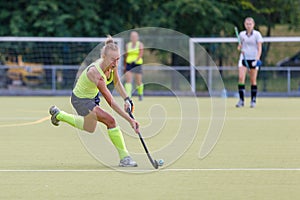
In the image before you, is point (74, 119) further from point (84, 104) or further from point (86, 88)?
point (86, 88)

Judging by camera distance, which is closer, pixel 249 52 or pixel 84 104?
pixel 84 104

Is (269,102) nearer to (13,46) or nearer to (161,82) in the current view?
(161,82)

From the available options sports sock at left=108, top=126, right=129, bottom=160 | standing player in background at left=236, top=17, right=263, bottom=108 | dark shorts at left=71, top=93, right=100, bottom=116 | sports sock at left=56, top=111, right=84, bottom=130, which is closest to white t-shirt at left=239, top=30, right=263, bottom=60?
Answer: standing player in background at left=236, top=17, right=263, bottom=108

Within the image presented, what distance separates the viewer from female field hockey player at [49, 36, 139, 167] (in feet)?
31.2

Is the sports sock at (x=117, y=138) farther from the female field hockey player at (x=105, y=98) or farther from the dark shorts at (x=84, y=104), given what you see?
the dark shorts at (x=84, y=104)

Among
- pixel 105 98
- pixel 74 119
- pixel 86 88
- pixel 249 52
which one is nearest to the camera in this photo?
pixel 105 98

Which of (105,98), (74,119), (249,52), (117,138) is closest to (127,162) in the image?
(117,138)

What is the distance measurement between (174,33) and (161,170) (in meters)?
20.8

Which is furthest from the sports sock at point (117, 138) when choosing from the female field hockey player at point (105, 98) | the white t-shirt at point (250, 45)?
the white t-shirt at point (250, 45)

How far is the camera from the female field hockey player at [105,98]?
9.51 metres

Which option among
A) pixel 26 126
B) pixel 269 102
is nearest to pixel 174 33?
pixel 269 102

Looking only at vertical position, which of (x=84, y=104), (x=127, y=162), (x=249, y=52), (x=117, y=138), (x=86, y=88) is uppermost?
(x=249, y=52)

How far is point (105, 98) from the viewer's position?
948 centimetres

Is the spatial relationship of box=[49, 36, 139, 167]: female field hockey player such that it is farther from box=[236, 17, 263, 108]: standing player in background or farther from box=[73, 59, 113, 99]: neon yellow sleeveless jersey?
box=[236, 17, 263, 108]: standing player in background
